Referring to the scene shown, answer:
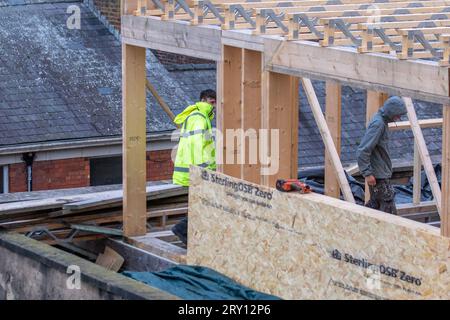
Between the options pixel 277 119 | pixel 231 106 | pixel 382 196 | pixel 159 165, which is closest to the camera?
pixel 277 119

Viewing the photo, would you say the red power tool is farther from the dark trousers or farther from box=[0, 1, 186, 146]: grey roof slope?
box=[0, 1, 186, 146]: grey roof slope

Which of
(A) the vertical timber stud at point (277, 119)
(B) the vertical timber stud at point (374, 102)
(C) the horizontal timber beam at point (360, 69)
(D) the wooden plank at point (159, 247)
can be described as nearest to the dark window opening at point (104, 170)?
(D) the wooden plank at point (159, 247)

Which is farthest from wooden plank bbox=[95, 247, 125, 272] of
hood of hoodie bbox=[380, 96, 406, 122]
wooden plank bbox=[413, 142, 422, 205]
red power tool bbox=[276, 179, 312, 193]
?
wooden plank bbox=[413, 142, 422, 205]

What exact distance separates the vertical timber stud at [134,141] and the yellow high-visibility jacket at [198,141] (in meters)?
0.72

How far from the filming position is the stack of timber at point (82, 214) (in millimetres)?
14148

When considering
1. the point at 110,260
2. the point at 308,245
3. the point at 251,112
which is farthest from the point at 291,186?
the point at 110,260

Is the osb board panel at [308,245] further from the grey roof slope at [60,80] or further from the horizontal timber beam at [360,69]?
the grey roof slope at [60,80]

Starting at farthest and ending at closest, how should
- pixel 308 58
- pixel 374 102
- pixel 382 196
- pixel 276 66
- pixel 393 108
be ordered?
pixel 374 102 < pixel 382 196 < pixel 393 108 < pixel 276 66 < pixel 308 58

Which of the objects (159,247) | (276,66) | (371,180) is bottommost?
(159,247)

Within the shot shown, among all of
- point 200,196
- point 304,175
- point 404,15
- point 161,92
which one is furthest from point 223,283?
point 161,92

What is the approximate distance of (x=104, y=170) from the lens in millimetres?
22203

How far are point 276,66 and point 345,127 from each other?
11.4 m

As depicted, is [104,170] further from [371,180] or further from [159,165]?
[371,180]

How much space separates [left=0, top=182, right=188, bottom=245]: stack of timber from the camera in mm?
14148
